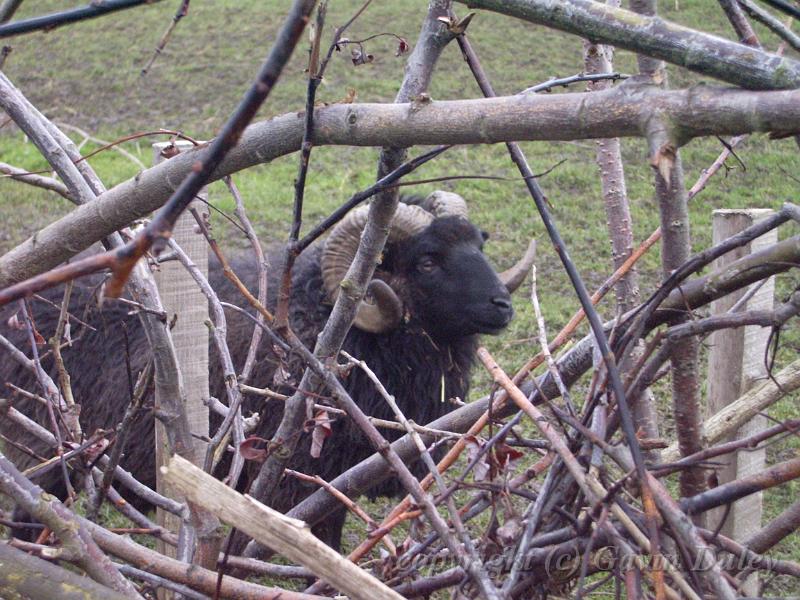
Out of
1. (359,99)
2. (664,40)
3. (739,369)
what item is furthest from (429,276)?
(359,99)

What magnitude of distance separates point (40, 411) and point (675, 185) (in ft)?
12.0

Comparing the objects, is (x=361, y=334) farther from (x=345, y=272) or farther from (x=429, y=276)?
(x=429, y=276)

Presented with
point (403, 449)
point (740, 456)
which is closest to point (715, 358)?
point (740, 456)

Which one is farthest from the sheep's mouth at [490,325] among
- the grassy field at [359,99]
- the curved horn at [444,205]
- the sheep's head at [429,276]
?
the grassy field at [359,99]

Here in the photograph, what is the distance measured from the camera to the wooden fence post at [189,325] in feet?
9.05

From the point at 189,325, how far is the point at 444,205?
234cm

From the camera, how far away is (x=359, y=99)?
34.8 ft

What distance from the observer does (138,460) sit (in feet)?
14.1

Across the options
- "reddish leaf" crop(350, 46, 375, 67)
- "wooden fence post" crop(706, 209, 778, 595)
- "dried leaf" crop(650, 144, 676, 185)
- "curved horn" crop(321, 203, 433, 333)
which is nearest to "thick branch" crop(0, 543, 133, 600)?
"dried leaf" crop(650, 144, 676, 185)

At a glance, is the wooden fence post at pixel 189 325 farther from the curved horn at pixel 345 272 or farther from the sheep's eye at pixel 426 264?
the sheep's eye at pixel 426 264

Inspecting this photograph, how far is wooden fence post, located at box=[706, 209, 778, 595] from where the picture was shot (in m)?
3.34

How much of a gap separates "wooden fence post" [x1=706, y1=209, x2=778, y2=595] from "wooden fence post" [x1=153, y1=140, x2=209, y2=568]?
186cm

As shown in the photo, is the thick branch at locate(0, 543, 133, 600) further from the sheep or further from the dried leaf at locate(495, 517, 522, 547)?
the sheep

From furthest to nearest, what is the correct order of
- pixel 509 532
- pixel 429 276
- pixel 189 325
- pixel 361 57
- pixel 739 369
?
pixel 429 276 < pixel 739 369 < pixel 189 325 < pixel 361 57 < pixel 509 532
